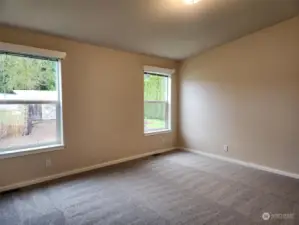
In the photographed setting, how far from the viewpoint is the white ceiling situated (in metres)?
2.87

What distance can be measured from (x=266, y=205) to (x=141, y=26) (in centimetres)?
301

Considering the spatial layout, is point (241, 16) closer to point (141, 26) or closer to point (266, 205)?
point (141, 26)

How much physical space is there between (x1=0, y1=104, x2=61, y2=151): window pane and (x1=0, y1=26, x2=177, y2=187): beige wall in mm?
203

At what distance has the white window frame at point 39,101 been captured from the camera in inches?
128

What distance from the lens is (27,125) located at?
354 cm

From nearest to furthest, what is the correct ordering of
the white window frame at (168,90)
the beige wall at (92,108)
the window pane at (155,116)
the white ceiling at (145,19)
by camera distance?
the white ceiling at (145,19)
the beige wall at (92,108)
the white window frame at (168,90)
the window pane at (155,116)

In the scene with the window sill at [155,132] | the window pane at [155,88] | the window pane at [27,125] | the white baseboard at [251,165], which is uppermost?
the window pane at [155,88]

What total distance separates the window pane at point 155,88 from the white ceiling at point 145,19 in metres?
0.93

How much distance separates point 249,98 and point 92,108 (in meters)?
2.94

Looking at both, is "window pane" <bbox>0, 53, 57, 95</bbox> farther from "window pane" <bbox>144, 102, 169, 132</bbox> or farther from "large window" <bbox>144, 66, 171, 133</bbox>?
"window pane" <bbox>144, 102, 169, 132</bbox>

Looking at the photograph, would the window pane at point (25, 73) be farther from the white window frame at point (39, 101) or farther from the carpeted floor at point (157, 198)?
the carpeted floor at point (157, 198)

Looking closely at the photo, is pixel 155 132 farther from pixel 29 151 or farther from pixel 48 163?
pixel 29 151

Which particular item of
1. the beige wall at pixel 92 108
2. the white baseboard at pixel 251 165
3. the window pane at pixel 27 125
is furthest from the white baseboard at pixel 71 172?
the white baseboard at pixel 251 165

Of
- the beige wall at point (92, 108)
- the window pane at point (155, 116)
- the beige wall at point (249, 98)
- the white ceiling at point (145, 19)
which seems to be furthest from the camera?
the window pane at point (155, 116)
